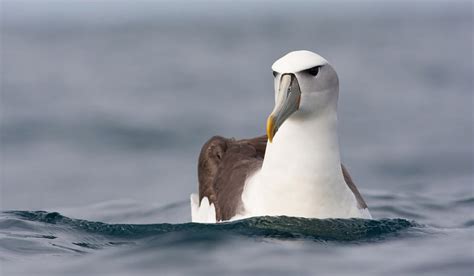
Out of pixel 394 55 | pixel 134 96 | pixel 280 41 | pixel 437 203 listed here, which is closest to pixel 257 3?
pixel 280 41

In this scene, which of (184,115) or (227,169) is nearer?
(227,169)

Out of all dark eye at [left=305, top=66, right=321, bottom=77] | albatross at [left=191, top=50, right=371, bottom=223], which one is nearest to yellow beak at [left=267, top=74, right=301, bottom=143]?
albatross at [left=191, top=50, right=371, bottom=223]

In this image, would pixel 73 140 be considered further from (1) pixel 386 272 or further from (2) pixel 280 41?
(2) pixel 280 41

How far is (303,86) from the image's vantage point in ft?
30.3

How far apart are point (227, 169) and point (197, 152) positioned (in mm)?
8472

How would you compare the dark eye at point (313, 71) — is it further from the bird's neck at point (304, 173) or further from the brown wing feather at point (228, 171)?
the brown wing feather at point (228, 171)

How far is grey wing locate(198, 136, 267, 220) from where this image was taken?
984 cm

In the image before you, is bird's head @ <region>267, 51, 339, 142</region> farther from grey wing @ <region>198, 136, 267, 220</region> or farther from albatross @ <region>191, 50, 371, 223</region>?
grey wing @ <region>198, 136, 267, 220</region>

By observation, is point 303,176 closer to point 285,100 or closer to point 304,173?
point 304,173

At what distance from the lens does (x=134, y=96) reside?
84.7 feet

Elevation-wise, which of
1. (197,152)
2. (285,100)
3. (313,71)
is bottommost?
(285,100)

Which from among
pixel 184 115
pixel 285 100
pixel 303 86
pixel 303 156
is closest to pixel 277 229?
pixel 303 156

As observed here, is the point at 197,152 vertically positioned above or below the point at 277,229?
above

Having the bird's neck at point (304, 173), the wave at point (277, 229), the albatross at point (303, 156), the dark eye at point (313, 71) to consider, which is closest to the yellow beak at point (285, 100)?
the albatross at point (303, 156)
